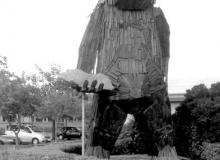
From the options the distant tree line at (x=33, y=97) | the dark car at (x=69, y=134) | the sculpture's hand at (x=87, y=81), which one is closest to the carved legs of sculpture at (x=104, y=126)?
the sculpture's hand at (x=87, y=81)

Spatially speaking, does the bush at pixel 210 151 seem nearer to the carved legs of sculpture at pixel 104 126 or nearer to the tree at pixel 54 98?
the carved legs of sculpture at pixel 104 126

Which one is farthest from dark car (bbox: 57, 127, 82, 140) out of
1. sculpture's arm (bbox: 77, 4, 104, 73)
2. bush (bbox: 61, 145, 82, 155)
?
sculpture's arm (bbox: 77, 4, 104, 73)

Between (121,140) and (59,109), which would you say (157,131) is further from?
(59,109)

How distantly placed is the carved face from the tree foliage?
3.15 meters

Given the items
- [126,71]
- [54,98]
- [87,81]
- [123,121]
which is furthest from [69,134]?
[87,81]

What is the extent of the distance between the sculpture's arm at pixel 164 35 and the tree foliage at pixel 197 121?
7.39 feet

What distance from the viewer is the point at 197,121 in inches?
328

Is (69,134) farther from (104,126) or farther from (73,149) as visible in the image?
(104,126)

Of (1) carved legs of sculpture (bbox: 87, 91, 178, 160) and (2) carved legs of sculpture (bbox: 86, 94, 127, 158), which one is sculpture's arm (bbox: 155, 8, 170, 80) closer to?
(1) carved legs of sculpture (bbox: 87, 91, 178, 160)

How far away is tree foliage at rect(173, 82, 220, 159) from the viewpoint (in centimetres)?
823

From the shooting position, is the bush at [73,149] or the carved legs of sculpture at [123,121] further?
the bush at [73,149]

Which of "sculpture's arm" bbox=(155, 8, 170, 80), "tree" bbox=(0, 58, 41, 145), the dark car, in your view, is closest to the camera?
"sculpture's arm" bbox=(155, 8, 170, 80)

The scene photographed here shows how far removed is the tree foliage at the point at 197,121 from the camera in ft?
27.0

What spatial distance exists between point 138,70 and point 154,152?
1.47 meters
